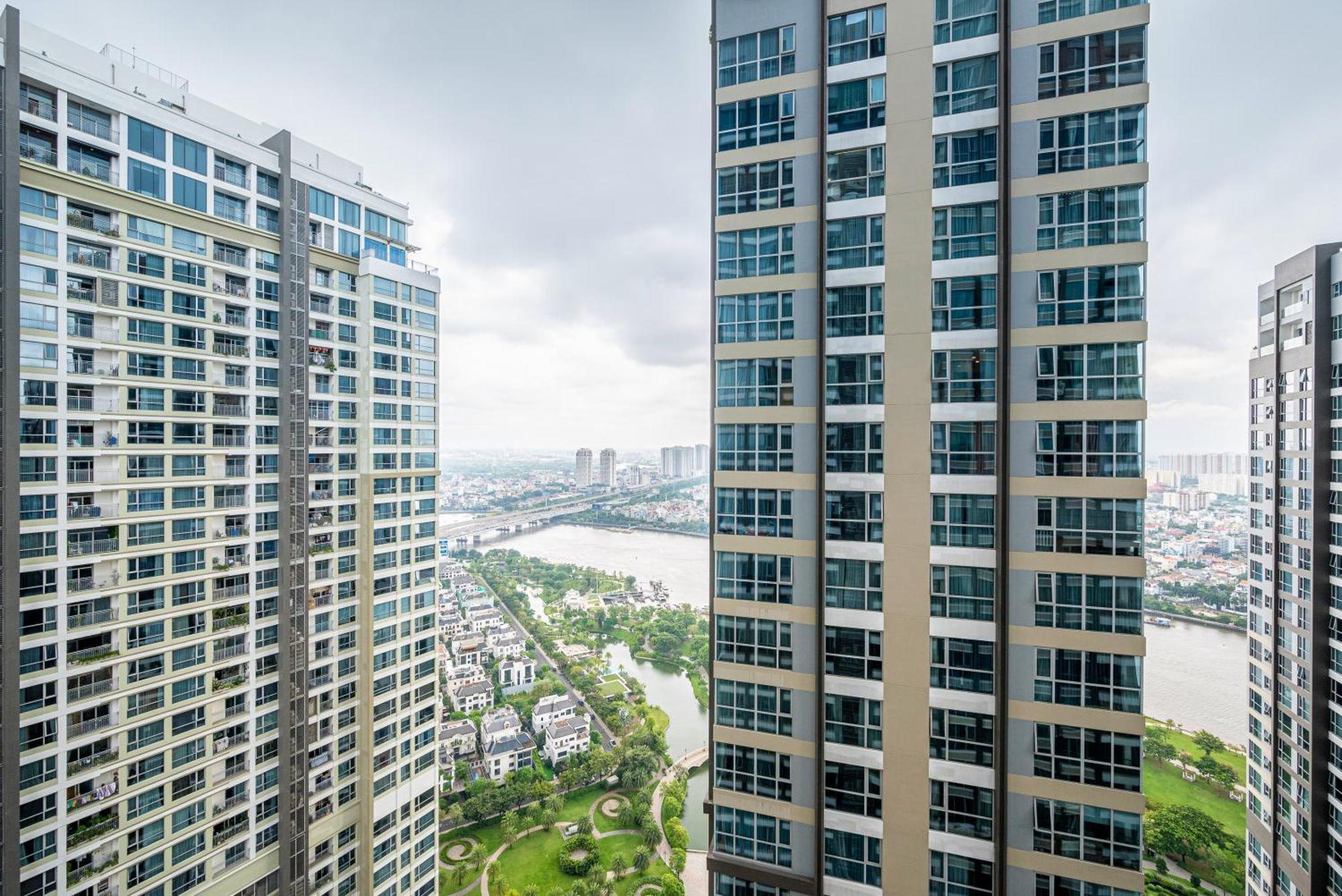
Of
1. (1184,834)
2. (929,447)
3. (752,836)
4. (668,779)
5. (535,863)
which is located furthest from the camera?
(668,779)

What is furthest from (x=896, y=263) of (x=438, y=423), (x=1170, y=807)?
(x=1170, y=807)

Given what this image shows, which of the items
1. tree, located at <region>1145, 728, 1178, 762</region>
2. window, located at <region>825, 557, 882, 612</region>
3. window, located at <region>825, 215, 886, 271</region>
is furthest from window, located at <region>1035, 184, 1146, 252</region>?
tree, located at <region>1145, 728, 1178, 762</region>

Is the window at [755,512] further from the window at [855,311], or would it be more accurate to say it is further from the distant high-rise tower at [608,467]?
the distant high-rise tower at [608,467]

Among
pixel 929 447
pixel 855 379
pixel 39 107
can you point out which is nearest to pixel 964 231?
pixel 855 379

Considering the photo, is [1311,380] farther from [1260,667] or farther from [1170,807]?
[1170,807]

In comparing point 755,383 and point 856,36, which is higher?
point 856,36

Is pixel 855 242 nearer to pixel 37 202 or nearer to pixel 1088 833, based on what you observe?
pixel 1088 833

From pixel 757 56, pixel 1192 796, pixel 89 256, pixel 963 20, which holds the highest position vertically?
pixel 757 56
